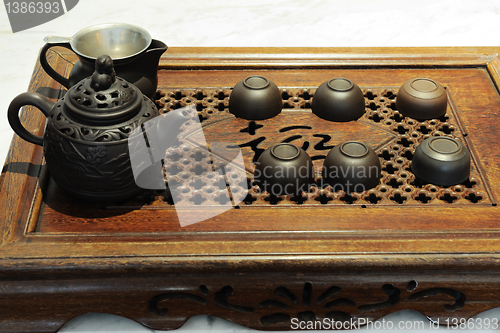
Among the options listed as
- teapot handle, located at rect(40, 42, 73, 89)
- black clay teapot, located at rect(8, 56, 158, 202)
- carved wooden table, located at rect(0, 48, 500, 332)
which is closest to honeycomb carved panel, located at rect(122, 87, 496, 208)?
carved wooden table, located at rect(0, 48, 500, 332)

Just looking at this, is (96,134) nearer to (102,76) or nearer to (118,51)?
(102,76)

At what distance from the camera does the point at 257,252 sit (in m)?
1.02

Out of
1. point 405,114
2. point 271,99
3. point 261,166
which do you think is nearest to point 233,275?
point 261,166

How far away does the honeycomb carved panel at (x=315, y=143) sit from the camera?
116 centimetres

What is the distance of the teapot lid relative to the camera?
3.38ft

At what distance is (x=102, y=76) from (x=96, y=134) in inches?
4.3

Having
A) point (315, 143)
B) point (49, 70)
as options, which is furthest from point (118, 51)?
point (315, 143)

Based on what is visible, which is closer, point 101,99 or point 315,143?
point 101,99

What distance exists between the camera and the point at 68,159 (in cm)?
104

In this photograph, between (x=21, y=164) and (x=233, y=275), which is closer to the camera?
(x=233, y=275)

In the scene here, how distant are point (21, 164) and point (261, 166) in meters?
0.52

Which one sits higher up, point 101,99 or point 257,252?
point 101,99

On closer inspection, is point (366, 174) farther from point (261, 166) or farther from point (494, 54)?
point (494, 54)

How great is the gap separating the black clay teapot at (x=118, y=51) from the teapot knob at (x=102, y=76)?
0.19 m
